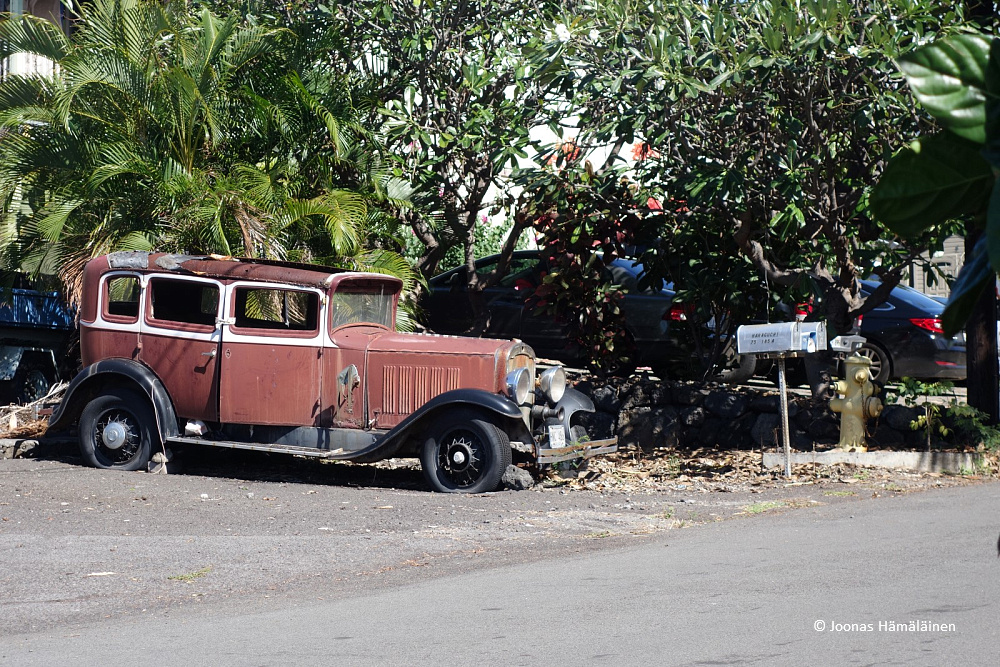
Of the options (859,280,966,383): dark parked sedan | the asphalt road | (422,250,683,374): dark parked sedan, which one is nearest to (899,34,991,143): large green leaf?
the asphalt road

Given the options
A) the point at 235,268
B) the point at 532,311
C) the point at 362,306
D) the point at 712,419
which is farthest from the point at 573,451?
the point at 532,311

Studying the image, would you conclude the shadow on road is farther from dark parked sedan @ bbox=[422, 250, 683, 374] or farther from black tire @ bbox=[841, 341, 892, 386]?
black tire @ bbox=[841, 341, 892, 386]

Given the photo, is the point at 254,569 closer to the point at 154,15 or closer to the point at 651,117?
the point at 651,117

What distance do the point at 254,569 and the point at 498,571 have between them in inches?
57.0

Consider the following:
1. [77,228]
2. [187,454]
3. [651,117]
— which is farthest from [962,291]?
[77,228]

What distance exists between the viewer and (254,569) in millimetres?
6371

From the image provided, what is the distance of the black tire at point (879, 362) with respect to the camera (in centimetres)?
1328

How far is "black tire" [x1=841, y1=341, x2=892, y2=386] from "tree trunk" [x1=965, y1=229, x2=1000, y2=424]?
2.15 m

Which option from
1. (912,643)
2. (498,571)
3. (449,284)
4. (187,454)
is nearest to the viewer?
(912,643)

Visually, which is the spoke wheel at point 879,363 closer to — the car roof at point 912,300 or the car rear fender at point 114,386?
the car roof at point 912,300

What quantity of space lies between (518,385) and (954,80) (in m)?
8.29

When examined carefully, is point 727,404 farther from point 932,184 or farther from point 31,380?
point 932,184

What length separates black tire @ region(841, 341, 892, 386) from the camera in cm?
1328

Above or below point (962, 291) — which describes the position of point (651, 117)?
above
